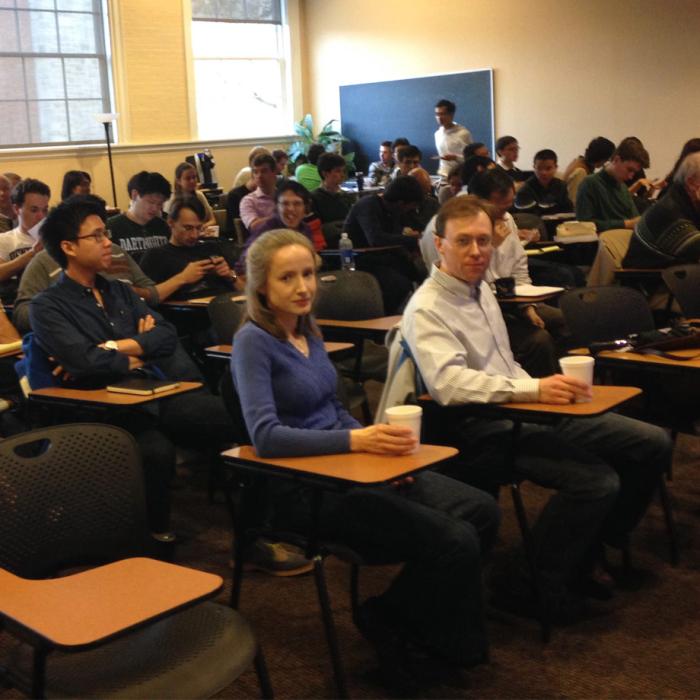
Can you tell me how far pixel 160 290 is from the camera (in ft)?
15.4

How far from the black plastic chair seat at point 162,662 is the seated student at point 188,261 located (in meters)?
2.94

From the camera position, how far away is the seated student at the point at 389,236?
6.31 meters

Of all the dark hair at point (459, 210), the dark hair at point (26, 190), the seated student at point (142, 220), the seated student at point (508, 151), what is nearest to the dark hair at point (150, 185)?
the seated student at point (142, 220)

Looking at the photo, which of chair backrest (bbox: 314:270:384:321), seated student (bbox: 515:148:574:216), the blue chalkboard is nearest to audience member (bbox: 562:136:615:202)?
seated student (bbox: 515:148:574:216)

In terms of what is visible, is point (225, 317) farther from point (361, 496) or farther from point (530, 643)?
point (530, 643)

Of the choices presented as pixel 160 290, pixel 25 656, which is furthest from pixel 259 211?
pixel 25 656

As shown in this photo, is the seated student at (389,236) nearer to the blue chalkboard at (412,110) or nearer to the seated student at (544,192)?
the seated student at (544,192)

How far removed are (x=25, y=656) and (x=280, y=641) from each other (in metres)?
1.00

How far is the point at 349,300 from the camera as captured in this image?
4.37m

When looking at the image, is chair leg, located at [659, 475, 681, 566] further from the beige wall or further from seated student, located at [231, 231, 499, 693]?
the beige wall

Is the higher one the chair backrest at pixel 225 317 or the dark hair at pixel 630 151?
the dark hair at pixel 630 151

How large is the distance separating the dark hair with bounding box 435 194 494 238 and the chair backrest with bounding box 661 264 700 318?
1.30 metres

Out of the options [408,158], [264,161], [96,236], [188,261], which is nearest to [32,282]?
[188,261]

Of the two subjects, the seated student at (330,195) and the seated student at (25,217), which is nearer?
the seated student at (25,217)
